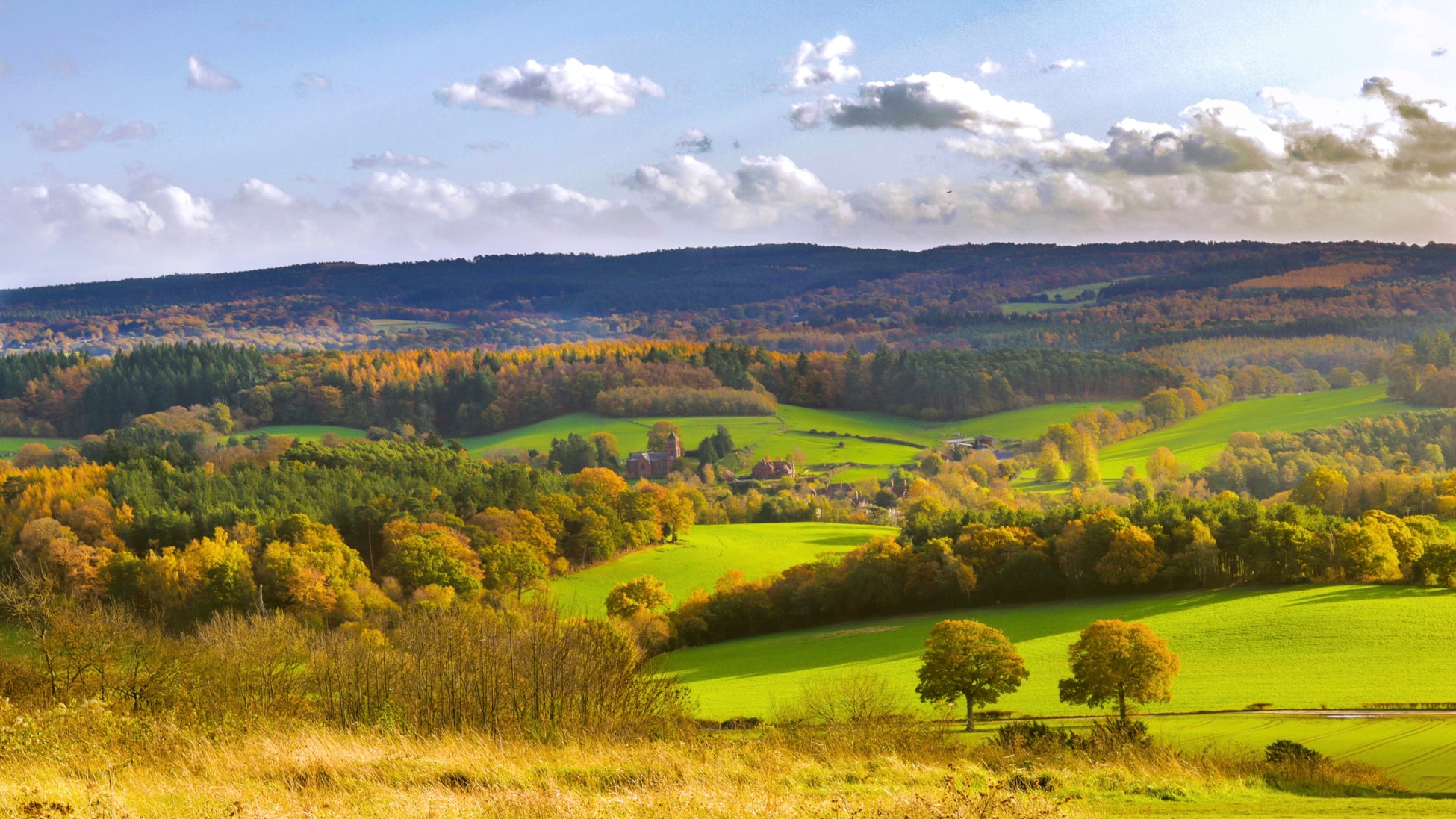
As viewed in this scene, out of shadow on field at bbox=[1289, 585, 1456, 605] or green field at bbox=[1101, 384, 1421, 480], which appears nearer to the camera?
shadow on field at bbox=[1289, 585, 1456, 605]

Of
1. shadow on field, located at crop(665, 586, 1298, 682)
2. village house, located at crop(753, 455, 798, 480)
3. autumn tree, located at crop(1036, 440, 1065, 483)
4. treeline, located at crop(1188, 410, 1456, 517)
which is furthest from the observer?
autumn tree, located at crop(1036, 440, 1065, 483)

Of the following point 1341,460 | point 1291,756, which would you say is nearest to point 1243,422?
point 1341,460

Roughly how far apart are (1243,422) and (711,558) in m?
79.2

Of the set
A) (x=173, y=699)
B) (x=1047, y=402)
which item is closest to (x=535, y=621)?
(x=173, y=699)

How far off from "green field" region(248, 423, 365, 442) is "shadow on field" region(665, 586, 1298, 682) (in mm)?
80660

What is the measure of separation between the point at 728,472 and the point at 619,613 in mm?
54653

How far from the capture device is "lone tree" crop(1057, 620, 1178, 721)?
35625 mm

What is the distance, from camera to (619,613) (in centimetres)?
5966

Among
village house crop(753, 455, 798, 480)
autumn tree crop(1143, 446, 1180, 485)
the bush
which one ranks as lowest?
village house crop(753, 455, 798, 480)

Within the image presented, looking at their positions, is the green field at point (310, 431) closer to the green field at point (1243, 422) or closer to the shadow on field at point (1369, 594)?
the green field at point (1243, 422)

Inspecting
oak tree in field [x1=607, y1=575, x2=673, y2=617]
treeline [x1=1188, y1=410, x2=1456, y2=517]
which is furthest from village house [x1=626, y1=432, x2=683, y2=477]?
treeline [x1=1188, y1=410, x2=1456, y2=517]

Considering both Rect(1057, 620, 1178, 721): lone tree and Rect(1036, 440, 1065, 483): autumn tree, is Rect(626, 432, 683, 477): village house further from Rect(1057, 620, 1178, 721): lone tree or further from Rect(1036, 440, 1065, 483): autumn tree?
Rect(1057, 620, 1178, 721): lone tree

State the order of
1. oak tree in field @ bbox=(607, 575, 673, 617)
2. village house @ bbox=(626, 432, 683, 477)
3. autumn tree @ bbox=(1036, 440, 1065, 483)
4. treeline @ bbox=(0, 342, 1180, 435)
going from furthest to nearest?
treeline @ bbox=(0, 342, 1180, 435) < village house @ bbox=(626, 432, 683, 477) < autumn tree @ bbox=(1036, 440, 1065, 483) < oak tree in field @ bbox=(607, 575, 673, 617)

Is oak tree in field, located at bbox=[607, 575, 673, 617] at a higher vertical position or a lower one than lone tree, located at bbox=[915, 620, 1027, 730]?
lower
